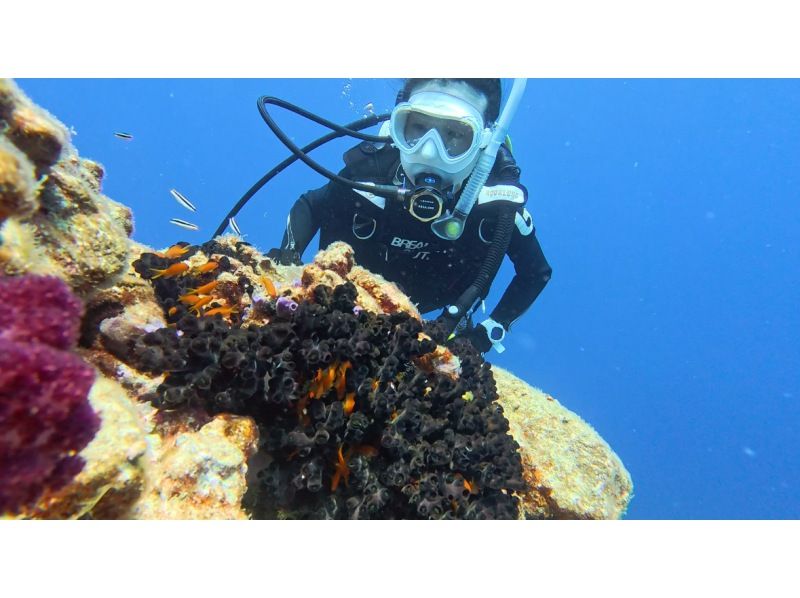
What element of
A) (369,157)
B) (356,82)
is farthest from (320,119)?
(356,82)

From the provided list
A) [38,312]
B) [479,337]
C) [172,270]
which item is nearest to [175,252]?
[172,270]

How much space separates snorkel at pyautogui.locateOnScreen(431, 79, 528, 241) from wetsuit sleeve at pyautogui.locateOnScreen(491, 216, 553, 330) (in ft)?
4.52

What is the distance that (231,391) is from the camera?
2.39m

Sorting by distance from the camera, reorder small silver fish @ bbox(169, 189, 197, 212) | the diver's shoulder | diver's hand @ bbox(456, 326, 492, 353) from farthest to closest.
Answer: the diver's shoulder → diver's hand @ bbox(456, 326, 492, 353) → small silver fish @ bbox(169, 189, 197, 212)

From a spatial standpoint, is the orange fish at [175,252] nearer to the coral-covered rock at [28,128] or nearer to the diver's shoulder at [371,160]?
the coral-covered rock at [28,128]

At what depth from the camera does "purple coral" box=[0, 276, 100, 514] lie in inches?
42.4

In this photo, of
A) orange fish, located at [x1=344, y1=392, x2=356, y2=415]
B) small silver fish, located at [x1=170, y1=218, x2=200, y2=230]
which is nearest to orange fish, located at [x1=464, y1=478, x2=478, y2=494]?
orange fish, located at [x1=344, y1=392, x2=356, y2=415]

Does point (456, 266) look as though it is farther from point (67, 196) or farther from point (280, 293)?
point (67, 196)

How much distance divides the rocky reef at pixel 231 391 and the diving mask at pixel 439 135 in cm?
283

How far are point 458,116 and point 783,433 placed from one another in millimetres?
90695

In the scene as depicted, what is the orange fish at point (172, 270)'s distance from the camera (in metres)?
3.14

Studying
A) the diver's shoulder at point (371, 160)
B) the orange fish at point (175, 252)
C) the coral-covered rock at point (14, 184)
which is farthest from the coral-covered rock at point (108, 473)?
the diver's shoulder at point (371, 160)

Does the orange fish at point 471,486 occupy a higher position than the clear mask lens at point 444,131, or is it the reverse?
the clear mask lens at point 444,131

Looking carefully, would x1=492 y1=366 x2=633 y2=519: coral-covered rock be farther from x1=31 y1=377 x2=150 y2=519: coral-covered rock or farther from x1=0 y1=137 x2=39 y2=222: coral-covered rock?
x1=0 y1=137 x2=39 y2=222: coral-covered rock
